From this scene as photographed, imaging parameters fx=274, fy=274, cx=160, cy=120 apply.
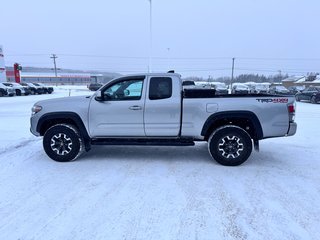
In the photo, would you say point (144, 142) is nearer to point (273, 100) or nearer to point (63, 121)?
point (63, 121)

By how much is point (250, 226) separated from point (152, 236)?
1.22m

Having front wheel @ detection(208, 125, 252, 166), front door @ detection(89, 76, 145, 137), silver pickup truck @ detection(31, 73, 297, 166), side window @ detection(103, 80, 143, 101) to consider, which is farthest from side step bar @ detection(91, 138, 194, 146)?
side window @ detection(103, 80, 143, 101)

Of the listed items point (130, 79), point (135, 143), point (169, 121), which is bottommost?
point (135, 143)

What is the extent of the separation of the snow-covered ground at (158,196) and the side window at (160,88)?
1.43m

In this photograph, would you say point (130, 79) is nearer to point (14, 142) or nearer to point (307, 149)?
point (14, 142)

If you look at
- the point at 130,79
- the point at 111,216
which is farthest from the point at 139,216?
the point at 130,79

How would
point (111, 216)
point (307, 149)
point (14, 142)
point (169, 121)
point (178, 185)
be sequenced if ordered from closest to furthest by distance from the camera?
point (111, 216) → point (178, 185) → point (169, 121) → point (307, 149) → point (14, 142)

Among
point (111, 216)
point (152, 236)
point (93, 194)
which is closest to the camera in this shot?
point (152, 236)

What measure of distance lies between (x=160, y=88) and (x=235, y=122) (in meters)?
1.73

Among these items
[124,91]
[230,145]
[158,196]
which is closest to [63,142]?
[124,91]

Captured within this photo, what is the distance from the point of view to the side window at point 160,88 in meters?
5.63

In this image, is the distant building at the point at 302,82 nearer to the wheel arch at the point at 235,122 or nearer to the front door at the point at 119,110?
the wheel arch at the point at 235,122

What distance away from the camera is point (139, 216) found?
3607 millimetres

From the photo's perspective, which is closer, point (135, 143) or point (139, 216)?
point (139, 216)
